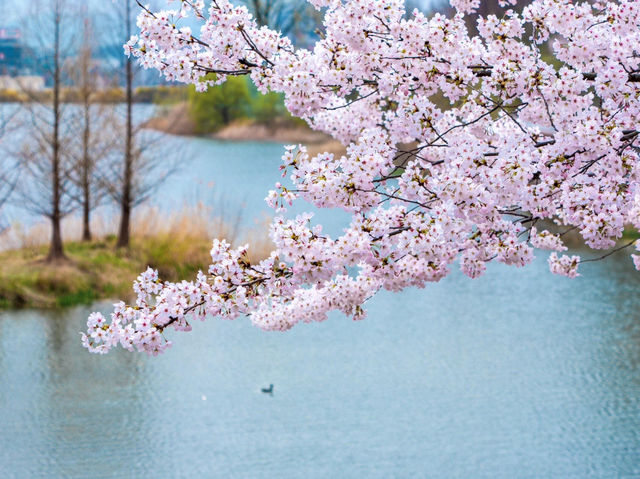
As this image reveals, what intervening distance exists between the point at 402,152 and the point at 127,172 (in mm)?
8294

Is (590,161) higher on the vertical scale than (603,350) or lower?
higher

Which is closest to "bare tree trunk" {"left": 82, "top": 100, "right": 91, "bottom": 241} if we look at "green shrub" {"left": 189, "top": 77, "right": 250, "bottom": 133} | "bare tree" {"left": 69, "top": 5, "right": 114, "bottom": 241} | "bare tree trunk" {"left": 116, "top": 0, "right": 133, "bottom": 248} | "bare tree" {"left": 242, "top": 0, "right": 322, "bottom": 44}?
"bare tree" {"left": 69, "top": 5, "right": 114, "bottom": 241}

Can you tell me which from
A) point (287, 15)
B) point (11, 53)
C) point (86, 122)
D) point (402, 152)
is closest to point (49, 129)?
point (86, 122)

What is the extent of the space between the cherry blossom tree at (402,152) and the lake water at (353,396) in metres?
3.61

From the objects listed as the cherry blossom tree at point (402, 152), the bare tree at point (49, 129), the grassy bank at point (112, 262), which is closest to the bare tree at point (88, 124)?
the bare tree at point (49, 129)

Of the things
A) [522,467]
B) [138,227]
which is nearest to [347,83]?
[522,467]

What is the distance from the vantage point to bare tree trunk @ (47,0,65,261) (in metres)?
10.6

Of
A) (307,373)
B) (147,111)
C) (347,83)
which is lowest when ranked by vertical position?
(307,373)

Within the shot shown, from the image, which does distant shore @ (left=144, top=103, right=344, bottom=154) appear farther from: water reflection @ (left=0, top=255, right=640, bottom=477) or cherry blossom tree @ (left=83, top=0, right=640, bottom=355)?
cherry blossom tree @ (left=83, top=0, right=640, bottom=355)

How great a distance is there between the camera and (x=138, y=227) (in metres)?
11.8

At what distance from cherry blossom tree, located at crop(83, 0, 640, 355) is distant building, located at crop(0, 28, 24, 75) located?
314 inches

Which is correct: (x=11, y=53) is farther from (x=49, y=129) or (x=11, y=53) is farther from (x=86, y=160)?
(x=86, y=160)

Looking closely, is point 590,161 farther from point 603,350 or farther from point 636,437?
point 603,350

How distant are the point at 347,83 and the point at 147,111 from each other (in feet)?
28.5
